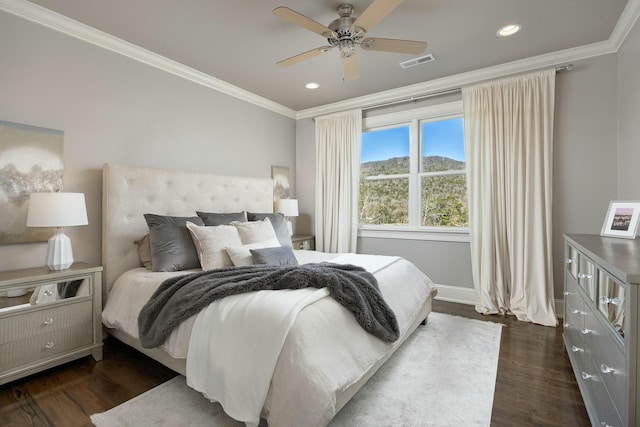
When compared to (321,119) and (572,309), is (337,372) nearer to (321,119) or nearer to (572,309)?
(572,309)

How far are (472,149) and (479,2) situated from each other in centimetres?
161

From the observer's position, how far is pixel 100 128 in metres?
2.78

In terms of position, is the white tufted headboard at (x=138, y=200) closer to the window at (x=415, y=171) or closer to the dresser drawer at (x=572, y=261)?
the window at (x=415, y=171)

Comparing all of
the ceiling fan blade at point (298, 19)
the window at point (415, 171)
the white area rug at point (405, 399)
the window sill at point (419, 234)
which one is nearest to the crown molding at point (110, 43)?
the ceiling fan blade at point (298, 19)

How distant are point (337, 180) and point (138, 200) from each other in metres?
2.59

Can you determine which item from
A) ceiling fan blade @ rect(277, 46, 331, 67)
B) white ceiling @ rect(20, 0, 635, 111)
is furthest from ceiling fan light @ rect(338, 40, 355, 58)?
white ceiling @ rect(20, 0, 635, 111)

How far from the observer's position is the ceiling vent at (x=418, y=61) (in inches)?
126

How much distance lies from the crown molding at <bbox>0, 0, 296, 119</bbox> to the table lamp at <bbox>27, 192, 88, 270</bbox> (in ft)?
4.57

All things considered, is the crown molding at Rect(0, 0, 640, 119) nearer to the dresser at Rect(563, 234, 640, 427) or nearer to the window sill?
the window sill

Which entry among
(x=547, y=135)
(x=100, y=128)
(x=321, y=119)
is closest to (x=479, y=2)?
(x=547, y=135)

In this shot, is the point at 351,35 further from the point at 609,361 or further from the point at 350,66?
the point at 609,361

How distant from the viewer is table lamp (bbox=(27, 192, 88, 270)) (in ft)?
7.03

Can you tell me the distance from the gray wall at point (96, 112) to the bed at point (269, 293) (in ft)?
0.71

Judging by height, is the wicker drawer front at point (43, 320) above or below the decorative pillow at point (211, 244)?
below
